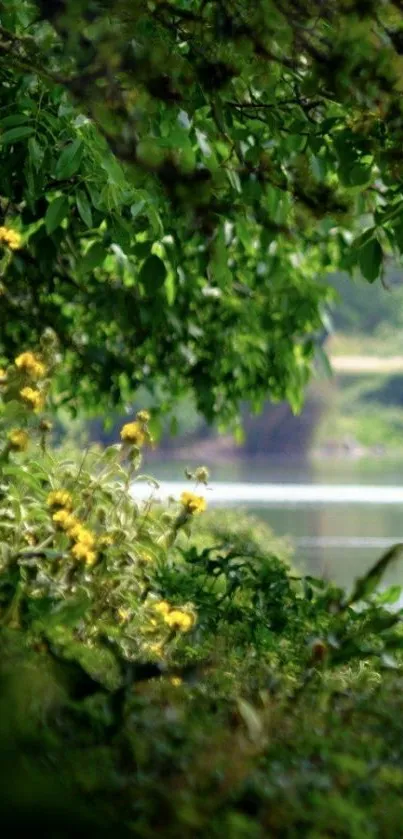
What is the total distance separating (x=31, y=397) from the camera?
12.4 feet

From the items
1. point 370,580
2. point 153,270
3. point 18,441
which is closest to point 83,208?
point 153,270

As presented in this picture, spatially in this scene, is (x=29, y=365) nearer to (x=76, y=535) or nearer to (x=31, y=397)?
(x=31, y=397)

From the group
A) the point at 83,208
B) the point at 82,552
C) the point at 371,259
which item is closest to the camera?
the point at 371,259

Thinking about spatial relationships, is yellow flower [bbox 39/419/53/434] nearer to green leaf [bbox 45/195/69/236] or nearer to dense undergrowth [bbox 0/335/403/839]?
dense undergrowth [bbox 0/335/403/839]

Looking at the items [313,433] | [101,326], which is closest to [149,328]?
[101,326]

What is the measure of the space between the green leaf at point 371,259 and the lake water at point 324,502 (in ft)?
23.1

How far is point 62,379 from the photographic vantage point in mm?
7242

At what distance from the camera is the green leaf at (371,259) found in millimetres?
3137

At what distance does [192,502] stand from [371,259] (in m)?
1.06

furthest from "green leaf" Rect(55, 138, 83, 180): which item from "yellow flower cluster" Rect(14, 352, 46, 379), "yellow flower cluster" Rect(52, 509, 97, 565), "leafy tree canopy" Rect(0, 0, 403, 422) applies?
"yellow flower cluster" Rect(52, 509, 97, 565)

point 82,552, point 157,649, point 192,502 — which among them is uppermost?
point 192,502

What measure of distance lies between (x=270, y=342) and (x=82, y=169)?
3.20 metres

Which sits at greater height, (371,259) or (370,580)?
(371,259)

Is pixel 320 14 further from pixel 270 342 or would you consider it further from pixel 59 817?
pixel 270 342
